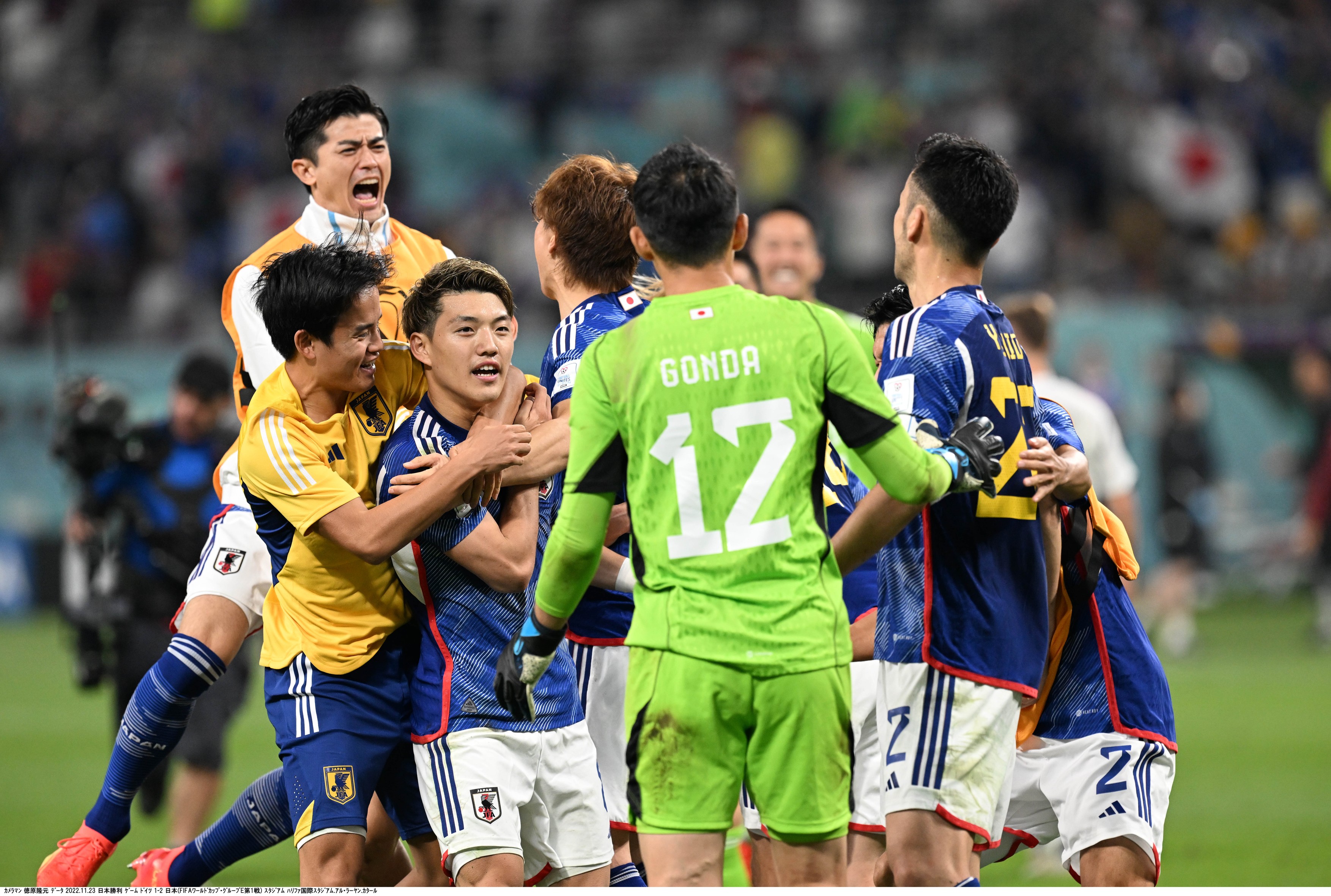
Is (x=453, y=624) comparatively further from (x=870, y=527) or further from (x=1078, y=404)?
(x=1078, y=404)

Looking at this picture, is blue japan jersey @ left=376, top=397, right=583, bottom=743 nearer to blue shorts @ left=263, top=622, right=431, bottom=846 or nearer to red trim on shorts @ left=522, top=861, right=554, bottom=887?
blue shorts @ left=263, top=622, right=431, bottom=846

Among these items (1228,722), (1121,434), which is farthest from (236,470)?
(1121,434)

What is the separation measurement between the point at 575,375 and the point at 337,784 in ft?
4.64

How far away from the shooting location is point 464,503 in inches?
163

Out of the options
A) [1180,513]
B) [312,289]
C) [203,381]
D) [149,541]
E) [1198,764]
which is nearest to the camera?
[312,289]

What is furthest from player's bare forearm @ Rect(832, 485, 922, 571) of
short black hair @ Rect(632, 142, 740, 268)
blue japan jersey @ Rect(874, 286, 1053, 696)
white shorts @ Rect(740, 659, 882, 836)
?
white shorts @ Rect(740, 659, 882, 836)

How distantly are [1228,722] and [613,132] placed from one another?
12.1 m

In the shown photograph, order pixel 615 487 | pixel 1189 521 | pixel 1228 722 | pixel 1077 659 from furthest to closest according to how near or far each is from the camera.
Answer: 1. pixel 1189 521
2. pixel 1228 722
3. pixel 1077 659
4. pixel 615 487

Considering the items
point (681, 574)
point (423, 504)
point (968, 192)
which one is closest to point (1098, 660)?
point (968, 192)

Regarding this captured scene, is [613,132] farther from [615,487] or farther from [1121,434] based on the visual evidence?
[615,487]

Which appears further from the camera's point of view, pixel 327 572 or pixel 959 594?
pixel 327 572

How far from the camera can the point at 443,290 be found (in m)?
4.30

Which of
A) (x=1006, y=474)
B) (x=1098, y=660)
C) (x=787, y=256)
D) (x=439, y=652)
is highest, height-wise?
(x=787, y=256)

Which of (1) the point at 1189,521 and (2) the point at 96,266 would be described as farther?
(2) the point at 96,266
